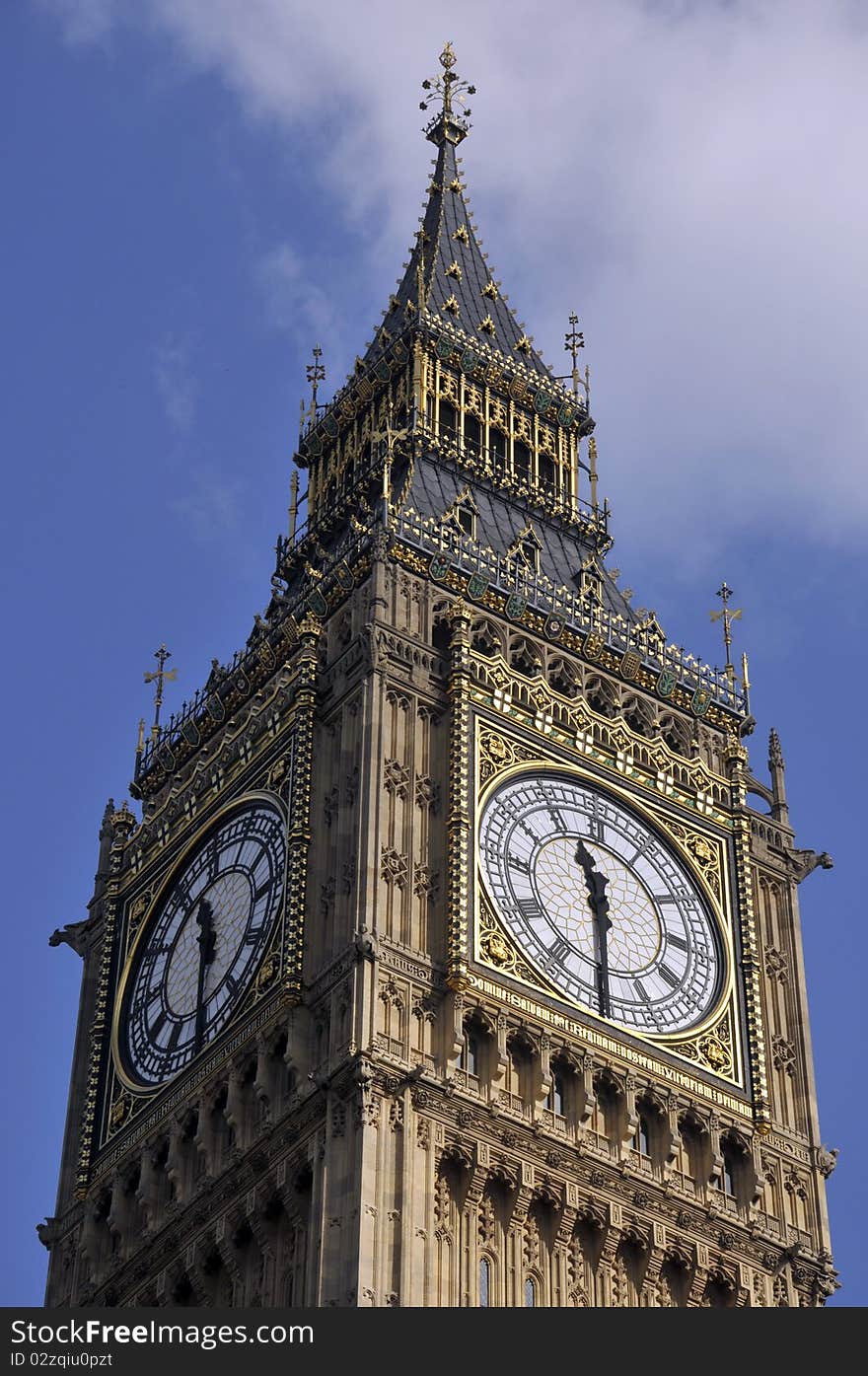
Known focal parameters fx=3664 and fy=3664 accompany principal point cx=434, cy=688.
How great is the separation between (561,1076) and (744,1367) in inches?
805

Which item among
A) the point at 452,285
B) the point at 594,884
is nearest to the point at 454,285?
the point at 452,285

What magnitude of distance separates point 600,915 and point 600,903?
26cm

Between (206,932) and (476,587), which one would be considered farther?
(476,587)

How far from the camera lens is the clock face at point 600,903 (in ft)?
199

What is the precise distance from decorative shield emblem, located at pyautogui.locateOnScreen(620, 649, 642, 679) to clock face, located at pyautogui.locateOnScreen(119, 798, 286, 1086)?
769 centimetres

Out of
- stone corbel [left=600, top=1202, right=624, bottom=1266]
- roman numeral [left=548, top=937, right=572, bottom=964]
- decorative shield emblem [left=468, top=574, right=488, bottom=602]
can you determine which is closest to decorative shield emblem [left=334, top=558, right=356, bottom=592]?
decorative shield emblem [left=468, top=574, right=488, bottom=602]

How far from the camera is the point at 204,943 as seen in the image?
205ft

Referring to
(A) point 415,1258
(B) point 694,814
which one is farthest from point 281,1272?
(B) point 694,814

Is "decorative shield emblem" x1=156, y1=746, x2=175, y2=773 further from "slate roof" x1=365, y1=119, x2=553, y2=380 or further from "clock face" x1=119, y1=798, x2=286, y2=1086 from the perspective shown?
"slate roof" x1=365, y1=119, x2=553, y2=380

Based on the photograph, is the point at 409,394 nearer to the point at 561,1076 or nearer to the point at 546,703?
the point at 546,703

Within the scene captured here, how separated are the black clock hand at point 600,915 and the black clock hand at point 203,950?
6.38 m

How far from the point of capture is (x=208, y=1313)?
42688mm

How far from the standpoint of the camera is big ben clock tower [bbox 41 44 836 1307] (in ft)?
189

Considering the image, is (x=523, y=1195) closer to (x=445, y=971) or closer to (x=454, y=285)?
(x=445, y=971)
